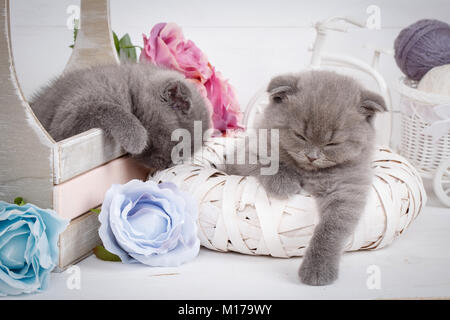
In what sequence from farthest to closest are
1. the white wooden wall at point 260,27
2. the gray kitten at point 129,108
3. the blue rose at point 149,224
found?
1. the white wooden wall at point 260,27
2. the gray kitten at point 129,108
3. the blue rose at point 149,224

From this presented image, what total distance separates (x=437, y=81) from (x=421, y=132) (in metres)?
0.18

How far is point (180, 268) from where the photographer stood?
120 cm

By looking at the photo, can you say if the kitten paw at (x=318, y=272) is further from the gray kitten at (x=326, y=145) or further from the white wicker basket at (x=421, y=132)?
the white wicker basket at (x=421, y=132)

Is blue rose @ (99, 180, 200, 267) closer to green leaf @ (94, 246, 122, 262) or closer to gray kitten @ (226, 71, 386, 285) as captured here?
green leaf @ (94, 246, 122, 262)

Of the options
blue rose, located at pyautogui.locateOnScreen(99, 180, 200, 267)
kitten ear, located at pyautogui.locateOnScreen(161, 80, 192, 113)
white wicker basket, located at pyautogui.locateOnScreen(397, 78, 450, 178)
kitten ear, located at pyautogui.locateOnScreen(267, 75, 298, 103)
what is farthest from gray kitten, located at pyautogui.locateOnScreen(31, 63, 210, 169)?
white wicker basket, located at pyautogui.locateOnScreen(397, 78, 450, 178)

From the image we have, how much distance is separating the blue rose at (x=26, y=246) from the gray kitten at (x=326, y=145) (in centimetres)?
48

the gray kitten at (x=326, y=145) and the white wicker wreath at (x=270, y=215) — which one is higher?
the gray kitten at (x=326, y=145)

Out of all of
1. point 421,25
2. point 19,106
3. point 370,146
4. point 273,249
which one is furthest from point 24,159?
point 421,25

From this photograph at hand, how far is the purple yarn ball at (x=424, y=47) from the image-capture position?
6.17ft

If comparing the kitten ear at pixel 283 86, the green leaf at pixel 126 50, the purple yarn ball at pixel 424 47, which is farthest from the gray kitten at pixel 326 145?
the green leaf at pixel 126 50

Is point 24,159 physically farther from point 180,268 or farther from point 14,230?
point 180,268

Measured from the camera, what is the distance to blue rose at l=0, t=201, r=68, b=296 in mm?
1037

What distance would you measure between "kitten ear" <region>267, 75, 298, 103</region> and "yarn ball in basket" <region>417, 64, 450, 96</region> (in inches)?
27.6

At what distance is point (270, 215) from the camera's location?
118 cm
